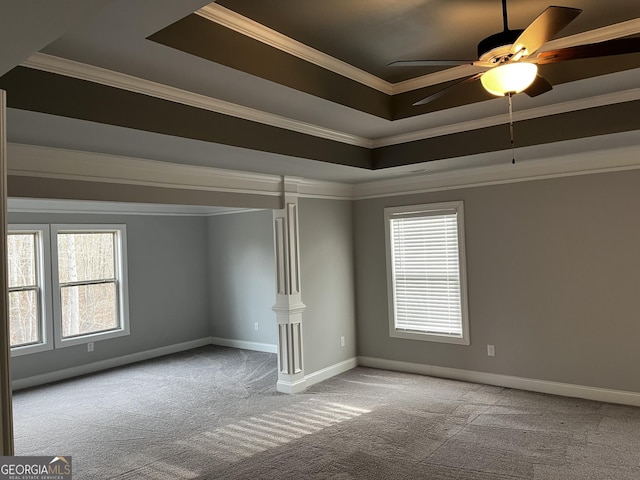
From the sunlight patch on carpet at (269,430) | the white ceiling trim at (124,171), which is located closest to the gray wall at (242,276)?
the white ceiling trim at (124,171)

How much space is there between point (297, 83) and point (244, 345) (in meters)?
5.66

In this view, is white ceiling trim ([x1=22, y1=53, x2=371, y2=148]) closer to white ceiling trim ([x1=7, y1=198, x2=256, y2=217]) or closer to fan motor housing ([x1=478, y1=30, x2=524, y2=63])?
white ceiling trim ([x1=7, y1=198, x2=256, y2=217])

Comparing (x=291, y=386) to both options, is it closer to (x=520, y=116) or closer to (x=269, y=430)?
(x=269, y=430)

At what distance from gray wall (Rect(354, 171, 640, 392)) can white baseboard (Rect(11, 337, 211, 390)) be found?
406 centimetres

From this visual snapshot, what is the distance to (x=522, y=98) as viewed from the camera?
149 inches

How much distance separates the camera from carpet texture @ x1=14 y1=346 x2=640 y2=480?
3.59 meters

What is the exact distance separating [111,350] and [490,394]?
5.22 metres

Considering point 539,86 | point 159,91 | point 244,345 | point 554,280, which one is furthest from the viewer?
point 244,345

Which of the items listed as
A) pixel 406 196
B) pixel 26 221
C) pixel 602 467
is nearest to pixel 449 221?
pixel 406 196

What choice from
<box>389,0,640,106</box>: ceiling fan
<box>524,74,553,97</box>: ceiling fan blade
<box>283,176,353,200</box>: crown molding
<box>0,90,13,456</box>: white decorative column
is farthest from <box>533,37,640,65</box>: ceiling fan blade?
<box>283,176,353,200</box>: crown molding

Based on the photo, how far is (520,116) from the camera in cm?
426

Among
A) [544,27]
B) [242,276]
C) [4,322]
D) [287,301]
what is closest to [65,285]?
[242,276]

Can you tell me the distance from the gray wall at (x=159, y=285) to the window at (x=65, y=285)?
0.14 meters

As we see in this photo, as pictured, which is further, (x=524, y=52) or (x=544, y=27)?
(x=524, y=52)
